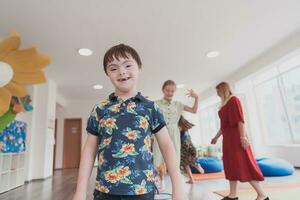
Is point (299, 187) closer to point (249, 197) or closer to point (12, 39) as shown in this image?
point (249, 197)

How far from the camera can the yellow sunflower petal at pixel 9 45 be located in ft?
1.48

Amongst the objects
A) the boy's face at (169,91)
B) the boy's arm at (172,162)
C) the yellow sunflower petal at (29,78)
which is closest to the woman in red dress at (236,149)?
the boy's face at (169,91)

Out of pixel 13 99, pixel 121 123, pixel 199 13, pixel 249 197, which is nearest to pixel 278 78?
pixel 199 13

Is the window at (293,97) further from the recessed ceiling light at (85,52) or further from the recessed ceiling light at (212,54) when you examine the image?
the recessed ceiling light at (85,52)

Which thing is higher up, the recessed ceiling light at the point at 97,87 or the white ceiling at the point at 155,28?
the recessed ceiling light at the point at 97,87

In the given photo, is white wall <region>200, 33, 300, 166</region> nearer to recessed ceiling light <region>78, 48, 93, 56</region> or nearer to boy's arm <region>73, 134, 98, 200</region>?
recessed ceiling light <region>78, 48, 93, 56</region>

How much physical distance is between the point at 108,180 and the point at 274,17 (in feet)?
10.4

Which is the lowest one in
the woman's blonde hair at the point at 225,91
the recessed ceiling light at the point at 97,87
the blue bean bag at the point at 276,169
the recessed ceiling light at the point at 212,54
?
the blue bean bag at the point at 276,169

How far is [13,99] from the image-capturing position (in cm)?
48

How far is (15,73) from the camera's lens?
1.55 ft

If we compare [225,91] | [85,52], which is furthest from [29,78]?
[85,52]

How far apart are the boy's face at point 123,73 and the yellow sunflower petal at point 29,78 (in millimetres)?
263

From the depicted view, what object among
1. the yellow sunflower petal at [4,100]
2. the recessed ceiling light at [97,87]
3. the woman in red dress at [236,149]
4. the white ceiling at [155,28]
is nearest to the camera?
the yellow sunflower petal at [4,100]

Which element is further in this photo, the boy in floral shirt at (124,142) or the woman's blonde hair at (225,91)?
the woman's blonde hair at (225,91)
